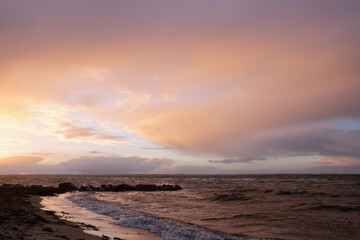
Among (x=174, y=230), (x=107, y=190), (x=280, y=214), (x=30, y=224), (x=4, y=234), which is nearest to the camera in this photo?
(x=4, y=234)

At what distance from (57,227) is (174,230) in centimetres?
598

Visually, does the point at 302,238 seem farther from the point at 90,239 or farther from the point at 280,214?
the point at 90,239

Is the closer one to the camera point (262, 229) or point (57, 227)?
point (57, 227)

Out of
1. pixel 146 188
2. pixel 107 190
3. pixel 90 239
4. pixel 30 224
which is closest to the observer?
pixel 90 239

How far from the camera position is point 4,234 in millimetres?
9898

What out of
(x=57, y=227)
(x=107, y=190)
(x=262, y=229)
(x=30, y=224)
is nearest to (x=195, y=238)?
(x=262, y=229)

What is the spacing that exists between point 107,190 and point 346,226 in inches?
1700

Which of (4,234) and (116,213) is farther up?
(4,234)

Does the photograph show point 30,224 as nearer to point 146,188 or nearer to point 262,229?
point 262,229

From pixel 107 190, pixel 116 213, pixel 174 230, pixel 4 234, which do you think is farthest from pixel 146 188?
pixel 4 234

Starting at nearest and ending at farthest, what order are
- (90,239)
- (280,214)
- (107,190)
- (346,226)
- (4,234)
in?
(4,234) < (90,239) < (346,226) < (280,214) < (107,190)

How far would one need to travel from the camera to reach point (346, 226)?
15852mm

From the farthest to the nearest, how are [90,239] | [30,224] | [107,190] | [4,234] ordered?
[107,190] → [30,224] → [90,239] → [4,234]

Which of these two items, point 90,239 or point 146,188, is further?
point 146,188
